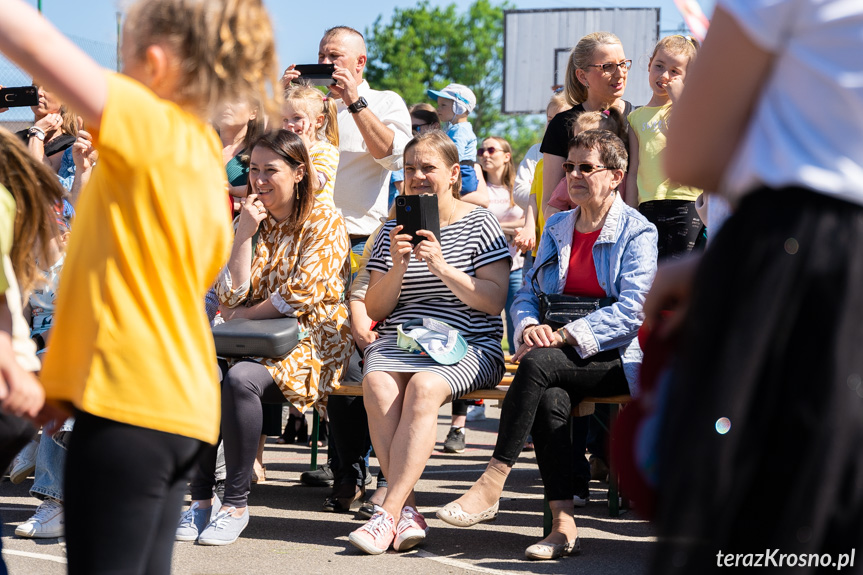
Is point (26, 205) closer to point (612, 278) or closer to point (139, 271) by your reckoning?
point (139, 271)

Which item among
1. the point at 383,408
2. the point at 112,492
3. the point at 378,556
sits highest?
the point at 112,492

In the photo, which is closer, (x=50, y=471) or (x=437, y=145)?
(x=50, y=471)

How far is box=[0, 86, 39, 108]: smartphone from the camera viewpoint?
5.86 metres

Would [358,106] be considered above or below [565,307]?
above

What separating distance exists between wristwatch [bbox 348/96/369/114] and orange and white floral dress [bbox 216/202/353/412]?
1.00m

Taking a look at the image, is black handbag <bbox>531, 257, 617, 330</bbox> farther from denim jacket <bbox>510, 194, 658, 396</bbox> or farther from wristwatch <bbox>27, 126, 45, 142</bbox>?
wristwatch <bbox>27, 126, 45, 142</bbox>

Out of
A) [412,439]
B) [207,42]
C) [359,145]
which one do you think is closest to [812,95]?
[207,42]

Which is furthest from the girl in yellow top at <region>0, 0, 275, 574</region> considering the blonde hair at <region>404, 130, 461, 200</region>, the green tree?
the green tree

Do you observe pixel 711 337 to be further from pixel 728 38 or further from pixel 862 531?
pixel 728 38

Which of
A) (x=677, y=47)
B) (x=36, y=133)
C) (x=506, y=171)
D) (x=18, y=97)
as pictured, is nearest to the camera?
(x=677, y=47)

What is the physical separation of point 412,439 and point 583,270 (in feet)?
3.76

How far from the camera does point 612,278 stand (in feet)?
14.7

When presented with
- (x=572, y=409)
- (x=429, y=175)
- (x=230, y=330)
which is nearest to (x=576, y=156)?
(x=429, y=175)

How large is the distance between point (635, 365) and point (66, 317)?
2.94m
